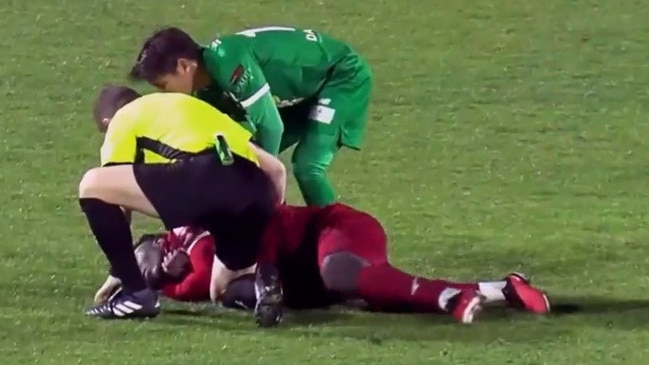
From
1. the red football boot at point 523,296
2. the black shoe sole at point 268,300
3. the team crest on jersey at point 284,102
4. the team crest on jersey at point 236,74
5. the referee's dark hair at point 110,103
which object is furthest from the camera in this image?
the team crest on jersey at point 284,102

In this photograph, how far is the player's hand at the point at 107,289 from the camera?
512cm

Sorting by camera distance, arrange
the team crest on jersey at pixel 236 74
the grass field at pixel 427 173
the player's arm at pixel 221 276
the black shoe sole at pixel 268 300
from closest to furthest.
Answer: the grass field at pixel 427 173
the black shoe sole at pixel 268 300
the player's arm at pixel 221 276
the team crest on jersey at pixel 236 74

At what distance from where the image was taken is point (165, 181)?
500 cm

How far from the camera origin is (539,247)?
19.7 feet

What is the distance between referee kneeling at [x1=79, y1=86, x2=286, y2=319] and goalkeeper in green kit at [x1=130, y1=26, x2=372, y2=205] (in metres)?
0.24

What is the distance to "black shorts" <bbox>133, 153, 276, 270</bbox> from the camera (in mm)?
5000

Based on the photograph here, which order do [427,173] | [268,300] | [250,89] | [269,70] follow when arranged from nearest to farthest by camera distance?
1. [268,300]
2. [250,89]
3. [269,70]
4. [427,173]

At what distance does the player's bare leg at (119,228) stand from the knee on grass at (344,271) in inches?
20.9

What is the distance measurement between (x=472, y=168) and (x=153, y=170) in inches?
96.0

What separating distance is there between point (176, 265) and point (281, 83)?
2.62 feet

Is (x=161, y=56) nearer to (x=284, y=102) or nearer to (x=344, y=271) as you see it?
(x=284, y=102)

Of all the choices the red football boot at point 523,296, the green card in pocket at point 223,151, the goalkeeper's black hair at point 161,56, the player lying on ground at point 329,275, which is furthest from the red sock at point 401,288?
the goalkeeper's black hair at point 161,56

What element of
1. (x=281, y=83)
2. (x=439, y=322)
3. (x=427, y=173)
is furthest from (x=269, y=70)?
(x=427, y=173)

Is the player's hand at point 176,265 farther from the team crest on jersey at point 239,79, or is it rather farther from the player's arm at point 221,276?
the team crest on jersey at point 239,79
